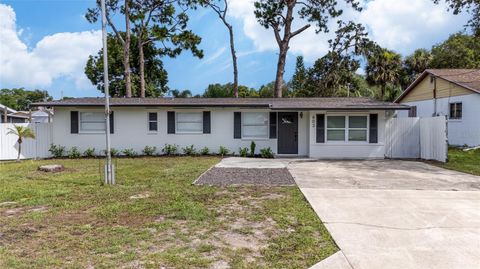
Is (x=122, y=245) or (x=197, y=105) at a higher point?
(x=197, y=105)

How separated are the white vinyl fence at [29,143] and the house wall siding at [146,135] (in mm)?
424

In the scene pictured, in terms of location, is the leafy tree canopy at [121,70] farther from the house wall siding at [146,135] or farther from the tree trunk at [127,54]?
the house wall siding at [146,135]

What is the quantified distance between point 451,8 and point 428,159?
344 inches

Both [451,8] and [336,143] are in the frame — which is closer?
[336,143]

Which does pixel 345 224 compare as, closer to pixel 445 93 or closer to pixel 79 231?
pixel 79 231

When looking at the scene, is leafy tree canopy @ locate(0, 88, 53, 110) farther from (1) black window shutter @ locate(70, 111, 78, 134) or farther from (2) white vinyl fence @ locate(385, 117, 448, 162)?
(2) white vinyl fence @ locate(385, 117, 448, 162)

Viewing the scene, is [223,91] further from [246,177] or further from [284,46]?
[246,177]

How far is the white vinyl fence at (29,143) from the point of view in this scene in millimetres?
15539

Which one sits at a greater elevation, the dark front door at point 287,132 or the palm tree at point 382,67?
the palm tree at point 382,67

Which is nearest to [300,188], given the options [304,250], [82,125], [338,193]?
[338,193]

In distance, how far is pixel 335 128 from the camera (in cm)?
1561

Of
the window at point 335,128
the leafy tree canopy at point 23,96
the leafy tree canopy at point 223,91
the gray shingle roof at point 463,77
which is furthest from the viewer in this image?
the leafy tree canopy at point 23,96

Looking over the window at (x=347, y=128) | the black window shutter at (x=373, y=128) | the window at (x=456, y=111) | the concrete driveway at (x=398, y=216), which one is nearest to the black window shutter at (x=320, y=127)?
the window at (x=347, y=128)

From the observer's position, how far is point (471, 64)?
3228 centimetres
